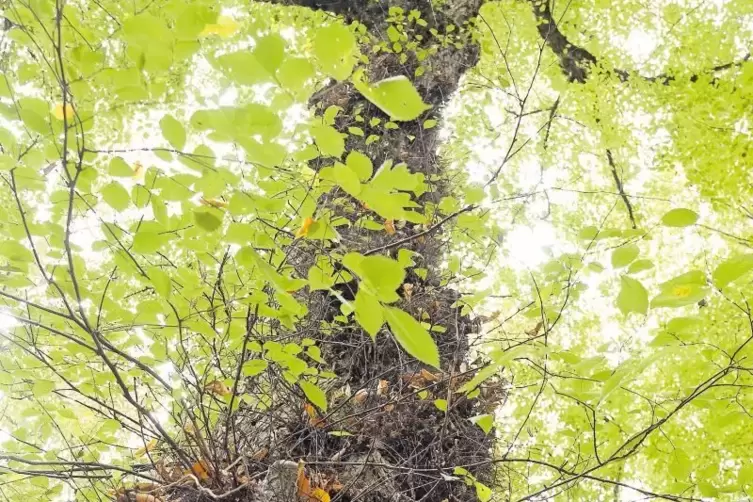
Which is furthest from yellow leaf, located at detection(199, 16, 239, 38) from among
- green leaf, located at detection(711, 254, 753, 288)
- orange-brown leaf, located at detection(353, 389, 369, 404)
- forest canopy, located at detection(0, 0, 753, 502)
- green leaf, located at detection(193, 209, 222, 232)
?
orange-brown leaf, located at detection(353, 389, 369, 404)

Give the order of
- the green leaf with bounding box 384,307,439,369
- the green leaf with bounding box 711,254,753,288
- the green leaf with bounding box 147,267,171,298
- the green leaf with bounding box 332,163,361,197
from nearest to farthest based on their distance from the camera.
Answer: the green leaf with bounding box 384,307,439,369, the green leaf with bounding box 332,163,361,197, the green leaf with bounding box 711,254,753,288, the green leaf with bounding box 147,267,171,298

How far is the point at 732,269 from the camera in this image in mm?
1066

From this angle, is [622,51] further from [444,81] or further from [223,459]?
[223,459]

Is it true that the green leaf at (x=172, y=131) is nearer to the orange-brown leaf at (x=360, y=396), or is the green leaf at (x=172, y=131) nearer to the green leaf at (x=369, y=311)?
the green leaf at (x=369, y=311)

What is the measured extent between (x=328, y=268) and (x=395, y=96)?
806 millimetres

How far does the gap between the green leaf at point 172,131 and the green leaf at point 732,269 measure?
122 centimetres

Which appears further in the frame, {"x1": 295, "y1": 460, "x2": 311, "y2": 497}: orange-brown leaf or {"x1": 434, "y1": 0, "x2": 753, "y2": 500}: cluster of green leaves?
{"x1": 434, "y1": 0, "x2": 753, "y2": 500}: cluster of green leaves

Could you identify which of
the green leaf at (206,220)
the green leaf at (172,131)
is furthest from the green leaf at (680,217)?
the green leaf at (172,131)

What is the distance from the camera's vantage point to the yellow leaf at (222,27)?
45.4 inches

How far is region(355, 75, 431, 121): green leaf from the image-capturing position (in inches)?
29.7

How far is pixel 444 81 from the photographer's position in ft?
14.2

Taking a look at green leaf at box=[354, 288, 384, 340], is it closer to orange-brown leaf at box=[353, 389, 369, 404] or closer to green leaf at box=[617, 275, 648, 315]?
green leaf at box=[617, 275, 648, 315]

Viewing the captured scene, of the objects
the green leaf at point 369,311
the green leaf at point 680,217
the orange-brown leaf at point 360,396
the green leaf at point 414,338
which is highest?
the orange-brown leaf at point 360,396

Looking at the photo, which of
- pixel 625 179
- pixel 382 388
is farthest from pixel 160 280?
pixel 625 179
